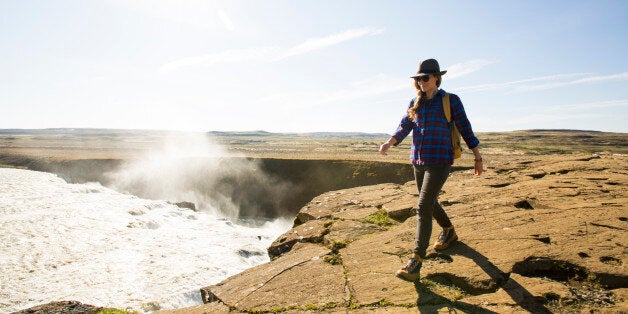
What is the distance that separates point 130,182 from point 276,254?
30686mm

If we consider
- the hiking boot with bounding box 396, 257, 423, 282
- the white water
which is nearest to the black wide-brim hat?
the hiking boot with bounding box 396, 257, 423, 282

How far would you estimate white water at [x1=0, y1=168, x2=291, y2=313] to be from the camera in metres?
10.6

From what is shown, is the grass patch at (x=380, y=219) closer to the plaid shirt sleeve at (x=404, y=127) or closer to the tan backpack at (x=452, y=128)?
the plaid shirt sleeve at (x=404, y=127)

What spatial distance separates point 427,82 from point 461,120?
69 cm

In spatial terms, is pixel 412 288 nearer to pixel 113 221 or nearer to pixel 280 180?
pixel 113 221

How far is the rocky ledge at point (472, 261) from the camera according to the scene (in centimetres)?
376

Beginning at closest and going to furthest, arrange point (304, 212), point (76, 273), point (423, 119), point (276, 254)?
point (423, 119), point (276, 254), point (304, 212), point (76, 273)

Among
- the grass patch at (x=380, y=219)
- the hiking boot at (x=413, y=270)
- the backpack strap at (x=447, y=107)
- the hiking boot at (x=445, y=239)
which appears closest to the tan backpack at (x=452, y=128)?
the backpack strap at (x=447, y=107)

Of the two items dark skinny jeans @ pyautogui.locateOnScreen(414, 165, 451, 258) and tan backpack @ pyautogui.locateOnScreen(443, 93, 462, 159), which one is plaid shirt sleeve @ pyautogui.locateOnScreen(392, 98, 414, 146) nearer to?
tan backpack @ pyautogui.locateOnScreen(443, 93, 462, 159)

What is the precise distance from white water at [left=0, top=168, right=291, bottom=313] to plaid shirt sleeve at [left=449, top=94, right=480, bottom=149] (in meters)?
9.23

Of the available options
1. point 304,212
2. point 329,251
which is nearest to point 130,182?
point 304,212

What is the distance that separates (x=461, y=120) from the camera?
4.41 metres

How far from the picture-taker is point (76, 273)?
1202 cm

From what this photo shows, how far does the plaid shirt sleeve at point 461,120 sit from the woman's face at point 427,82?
31cm
